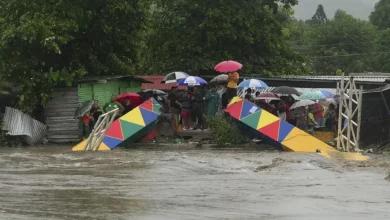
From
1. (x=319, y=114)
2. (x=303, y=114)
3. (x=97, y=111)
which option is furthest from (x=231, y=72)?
(x=97, y=111)

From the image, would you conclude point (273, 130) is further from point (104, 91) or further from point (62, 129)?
point (62, 129)

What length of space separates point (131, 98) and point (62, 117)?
2.42 meters

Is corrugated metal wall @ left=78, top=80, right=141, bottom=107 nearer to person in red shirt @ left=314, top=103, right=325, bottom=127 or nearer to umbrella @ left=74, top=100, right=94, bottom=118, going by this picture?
umbrella @ left=74, top=100, right=94, bottom=118

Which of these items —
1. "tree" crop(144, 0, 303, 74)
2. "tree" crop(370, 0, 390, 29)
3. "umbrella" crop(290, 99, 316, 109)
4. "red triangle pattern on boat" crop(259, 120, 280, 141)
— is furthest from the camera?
"tree" crop(370, 0, 390, 29)

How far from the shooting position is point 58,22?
71.3 feet

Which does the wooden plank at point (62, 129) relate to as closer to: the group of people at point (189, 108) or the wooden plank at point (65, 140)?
the wooden plank at point (65, 140)

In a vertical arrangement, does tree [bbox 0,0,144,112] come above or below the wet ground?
above

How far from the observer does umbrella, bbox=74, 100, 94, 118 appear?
21.7 metres

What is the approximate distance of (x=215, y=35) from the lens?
2608 cm

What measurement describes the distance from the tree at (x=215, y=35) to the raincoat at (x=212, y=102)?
468cm

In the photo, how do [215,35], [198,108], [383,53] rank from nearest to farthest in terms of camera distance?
[198,108] → [215,35] → [383,53]

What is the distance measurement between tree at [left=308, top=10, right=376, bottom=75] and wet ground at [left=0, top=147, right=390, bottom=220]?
43753 mm

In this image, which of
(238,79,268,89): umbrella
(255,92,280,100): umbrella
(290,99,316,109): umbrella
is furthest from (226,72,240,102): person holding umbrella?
(290,99,316,109): umbrella

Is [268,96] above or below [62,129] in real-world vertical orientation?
above
